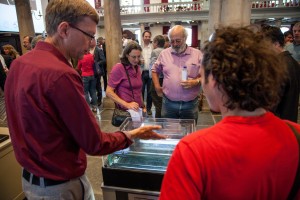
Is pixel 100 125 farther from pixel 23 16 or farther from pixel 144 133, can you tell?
pixel 23 16

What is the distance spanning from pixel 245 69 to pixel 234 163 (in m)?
0.27

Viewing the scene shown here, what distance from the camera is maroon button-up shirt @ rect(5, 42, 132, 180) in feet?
3.24

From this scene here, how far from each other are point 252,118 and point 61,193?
98 cm

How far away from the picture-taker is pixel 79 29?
3.64 feet

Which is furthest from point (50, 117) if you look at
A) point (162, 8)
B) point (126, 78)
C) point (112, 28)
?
point (162, 8)

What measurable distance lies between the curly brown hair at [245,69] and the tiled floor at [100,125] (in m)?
2.25

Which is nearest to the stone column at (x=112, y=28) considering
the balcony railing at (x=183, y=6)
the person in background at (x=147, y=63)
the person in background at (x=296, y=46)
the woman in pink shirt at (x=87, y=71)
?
the woman in pink shirt at (x=87, y=71)

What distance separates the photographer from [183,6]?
17.8 m

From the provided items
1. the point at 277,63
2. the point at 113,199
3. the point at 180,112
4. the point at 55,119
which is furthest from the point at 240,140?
the point at 180,112

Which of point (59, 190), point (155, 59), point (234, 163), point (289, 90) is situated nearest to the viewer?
point (234, 163)

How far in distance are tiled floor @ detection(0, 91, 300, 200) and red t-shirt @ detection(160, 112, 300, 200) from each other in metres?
2.10

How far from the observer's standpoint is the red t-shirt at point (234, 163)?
672 mm

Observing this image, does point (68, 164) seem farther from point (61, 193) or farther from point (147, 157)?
point (147, 157)

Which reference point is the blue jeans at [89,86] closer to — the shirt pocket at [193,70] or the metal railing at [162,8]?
the shirt pocket at [193,70]
